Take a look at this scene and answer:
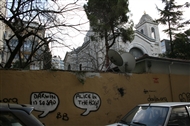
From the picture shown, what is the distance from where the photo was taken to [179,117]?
4.13m

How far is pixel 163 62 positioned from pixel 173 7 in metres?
11.6

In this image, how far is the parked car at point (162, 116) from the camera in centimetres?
396

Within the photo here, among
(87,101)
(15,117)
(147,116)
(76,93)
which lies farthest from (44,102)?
(15,117)

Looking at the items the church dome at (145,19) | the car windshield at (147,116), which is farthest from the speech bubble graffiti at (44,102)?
Result: the church dome at (145,19)

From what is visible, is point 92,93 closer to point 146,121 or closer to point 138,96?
point 138,96

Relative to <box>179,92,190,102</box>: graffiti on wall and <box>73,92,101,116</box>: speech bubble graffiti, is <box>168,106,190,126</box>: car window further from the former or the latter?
<box>179,92,190,102</box>: graffiti on wall

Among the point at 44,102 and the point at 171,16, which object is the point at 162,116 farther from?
the point at 171,16

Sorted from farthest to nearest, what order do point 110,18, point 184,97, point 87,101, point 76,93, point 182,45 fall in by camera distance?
point 182,45
point 110,18
point 184,97
point 87,101
point 76,93

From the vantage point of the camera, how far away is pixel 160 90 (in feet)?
32.2

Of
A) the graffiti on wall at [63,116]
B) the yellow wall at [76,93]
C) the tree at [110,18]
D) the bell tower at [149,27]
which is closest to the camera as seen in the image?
the yellow wall at [76,93]

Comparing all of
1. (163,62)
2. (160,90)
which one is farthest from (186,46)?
(160,90)

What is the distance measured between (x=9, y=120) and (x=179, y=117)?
362cm

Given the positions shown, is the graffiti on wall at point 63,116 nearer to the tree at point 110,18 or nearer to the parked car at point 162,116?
the parked car at point 162,116

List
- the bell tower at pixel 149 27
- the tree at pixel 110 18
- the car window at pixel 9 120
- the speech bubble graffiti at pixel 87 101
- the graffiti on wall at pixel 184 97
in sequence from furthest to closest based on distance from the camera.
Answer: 1. the bell tower at pixel 149 27
2. the tree at pixel 110 18
3. the graffiti on wall at pixel 184 97
4. the speech bubble graffiti at pixel 87 101
5. the car window at pixel 9 120
